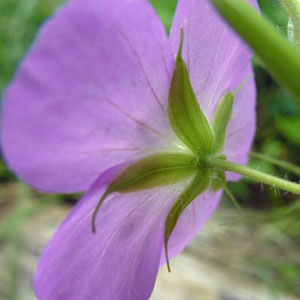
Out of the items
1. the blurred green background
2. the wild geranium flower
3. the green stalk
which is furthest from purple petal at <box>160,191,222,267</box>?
the blurred green background

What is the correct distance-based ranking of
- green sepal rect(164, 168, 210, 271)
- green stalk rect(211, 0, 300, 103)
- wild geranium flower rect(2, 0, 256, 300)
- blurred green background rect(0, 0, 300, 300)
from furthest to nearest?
blurred green background rect(0, 0, 300, 300)
green sepal rect(164, 168, 210, 271)
wild geranium flower rect(2, 0, 256, 300)
green stalk rect(211, 0, 300, 103)

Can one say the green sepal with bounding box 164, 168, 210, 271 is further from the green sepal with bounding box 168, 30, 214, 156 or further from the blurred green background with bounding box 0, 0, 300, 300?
the blurred green background with bounding box 0, 0, 300, 300

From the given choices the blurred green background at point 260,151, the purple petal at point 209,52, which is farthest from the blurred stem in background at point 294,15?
the blurred green background at point 260,151

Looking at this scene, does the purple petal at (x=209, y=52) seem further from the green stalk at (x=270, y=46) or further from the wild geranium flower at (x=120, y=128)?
the green stalk at (x=270, y=46)

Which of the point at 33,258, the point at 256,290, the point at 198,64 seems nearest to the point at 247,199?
the point at 256,290

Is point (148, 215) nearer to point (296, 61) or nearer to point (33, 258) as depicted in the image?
point (296, 61)

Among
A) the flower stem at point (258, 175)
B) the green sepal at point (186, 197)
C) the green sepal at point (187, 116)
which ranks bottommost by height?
the green sepal at point (186, 197)

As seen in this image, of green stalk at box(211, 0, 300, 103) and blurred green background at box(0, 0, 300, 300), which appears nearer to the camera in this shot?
green stalk at box(211, 0, 300, 103)
